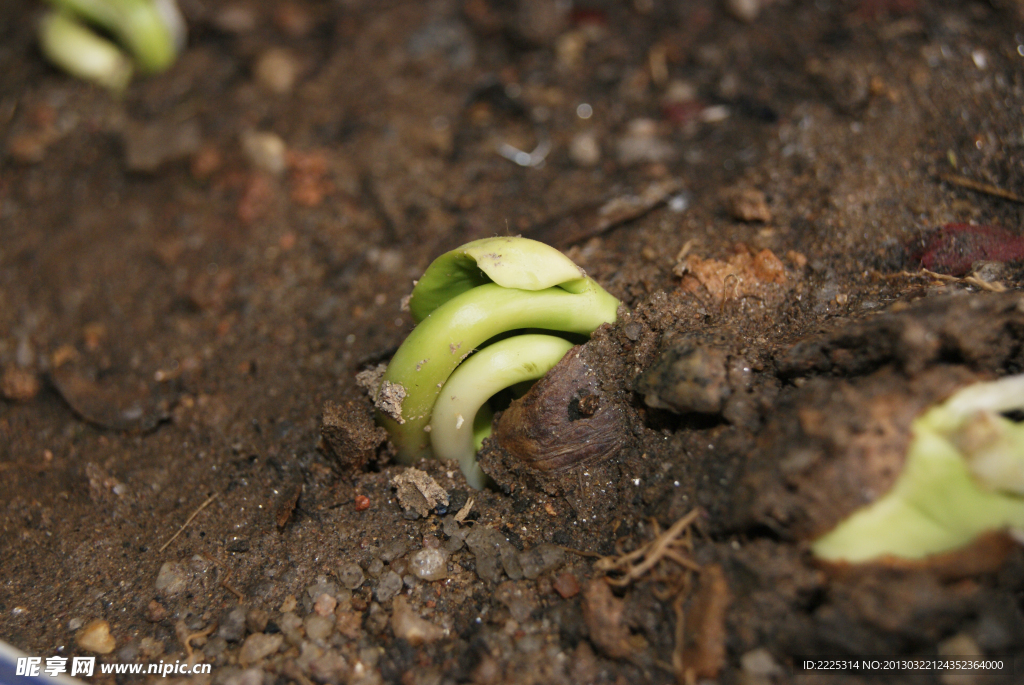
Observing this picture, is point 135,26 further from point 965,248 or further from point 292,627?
point 965,248

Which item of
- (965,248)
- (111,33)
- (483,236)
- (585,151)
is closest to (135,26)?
(111,33)

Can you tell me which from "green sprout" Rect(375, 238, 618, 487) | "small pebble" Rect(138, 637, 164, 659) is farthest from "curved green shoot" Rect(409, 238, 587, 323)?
"small pebble" Rect(138, 637, 164, 659)

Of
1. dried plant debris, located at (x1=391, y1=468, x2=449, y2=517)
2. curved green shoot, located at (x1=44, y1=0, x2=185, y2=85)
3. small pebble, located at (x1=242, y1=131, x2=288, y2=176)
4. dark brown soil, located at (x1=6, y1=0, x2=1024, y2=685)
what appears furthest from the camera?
curved green shoot, located at (x1=44, y1=0, x2=185, y2=85)

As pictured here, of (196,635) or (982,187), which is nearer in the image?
(196,635)

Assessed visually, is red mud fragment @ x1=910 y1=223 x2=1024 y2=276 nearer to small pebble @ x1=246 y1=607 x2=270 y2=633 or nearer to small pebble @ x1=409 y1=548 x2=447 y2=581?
small pebble @ x1=409 y1=548 x2=447 y2=581

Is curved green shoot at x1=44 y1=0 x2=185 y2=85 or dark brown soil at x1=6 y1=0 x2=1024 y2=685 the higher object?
curved green shoot at x1=44 y1=0 x2=185 y2=85

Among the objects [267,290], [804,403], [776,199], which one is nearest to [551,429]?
[804,403]
